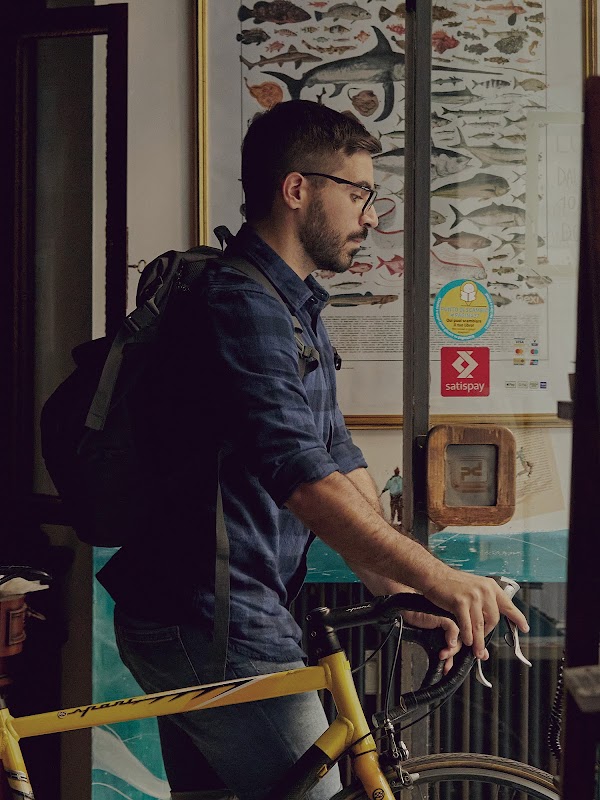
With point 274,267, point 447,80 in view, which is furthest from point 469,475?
point 447,80

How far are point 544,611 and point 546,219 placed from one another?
0.85 meters

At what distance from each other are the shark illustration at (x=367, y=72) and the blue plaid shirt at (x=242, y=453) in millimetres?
1207

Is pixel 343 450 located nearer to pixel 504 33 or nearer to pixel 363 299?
pixel 363 299

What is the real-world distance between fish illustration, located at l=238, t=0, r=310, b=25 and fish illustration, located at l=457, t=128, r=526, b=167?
89cm

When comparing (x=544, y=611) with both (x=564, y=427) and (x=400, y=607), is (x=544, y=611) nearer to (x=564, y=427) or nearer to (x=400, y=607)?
(x=564, y=427)

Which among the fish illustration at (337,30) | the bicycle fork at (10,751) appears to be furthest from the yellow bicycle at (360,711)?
the fish illustration at (337,30)

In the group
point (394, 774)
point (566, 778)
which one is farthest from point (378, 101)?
point (566, 778)

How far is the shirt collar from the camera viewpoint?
169 cm

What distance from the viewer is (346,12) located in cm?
270

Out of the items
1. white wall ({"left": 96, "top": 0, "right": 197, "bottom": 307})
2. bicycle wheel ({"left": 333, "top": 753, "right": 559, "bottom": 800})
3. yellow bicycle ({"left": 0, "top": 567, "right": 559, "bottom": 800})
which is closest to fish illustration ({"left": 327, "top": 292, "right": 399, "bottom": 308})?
white wall ({"left": 96, "top": 0, "right": 197, "bottom": 307})

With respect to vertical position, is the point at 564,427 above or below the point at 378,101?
below

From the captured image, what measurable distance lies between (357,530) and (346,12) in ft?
5.83

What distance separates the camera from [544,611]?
6.91 feet

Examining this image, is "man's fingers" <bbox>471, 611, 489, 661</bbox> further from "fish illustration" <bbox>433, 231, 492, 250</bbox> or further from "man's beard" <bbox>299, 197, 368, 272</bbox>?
"fish illustration" <bbox>433, 231, 492, 250</bbox>
